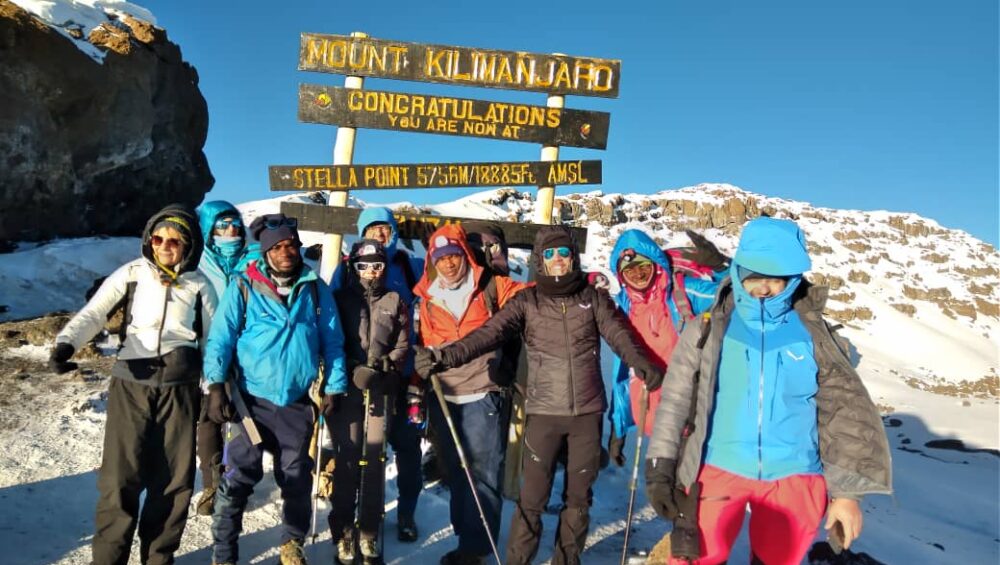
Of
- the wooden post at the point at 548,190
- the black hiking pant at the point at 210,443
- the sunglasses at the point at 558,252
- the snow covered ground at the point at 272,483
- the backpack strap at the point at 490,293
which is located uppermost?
the wooden post at the point at 548,190

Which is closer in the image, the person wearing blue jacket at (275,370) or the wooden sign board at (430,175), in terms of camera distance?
the person wearing blue jacket at (275,370)

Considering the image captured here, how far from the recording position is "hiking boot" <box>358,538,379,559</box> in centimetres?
406

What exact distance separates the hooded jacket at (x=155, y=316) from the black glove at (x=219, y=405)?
0.28 meters

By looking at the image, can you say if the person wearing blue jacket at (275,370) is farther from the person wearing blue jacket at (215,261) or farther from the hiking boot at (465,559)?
the hiking boot at (465,559)

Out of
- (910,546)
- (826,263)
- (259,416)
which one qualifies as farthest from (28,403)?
(826,263)

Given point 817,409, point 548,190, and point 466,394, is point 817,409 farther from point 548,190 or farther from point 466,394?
point 548,190

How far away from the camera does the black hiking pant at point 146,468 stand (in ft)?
11.0

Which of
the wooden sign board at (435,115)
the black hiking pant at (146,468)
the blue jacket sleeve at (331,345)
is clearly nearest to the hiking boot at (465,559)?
the blue jacket sleeve at (331,345)

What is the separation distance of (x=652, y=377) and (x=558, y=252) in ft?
3.38

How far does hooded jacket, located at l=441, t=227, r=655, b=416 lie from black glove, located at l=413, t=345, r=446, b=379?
1.9 inches

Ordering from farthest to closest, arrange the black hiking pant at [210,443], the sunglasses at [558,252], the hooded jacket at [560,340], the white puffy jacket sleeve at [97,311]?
the black hiking pant at [210,443], the sunglasses at [558,252], the hooded jacket at [560,340], the white puffy jacket sleeve at [97,311]

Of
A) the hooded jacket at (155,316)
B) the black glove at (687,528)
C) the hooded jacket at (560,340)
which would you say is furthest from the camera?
the hooded jacket at (560,340)

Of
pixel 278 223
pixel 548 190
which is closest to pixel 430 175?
pixel 548 190

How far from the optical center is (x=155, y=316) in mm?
3512
